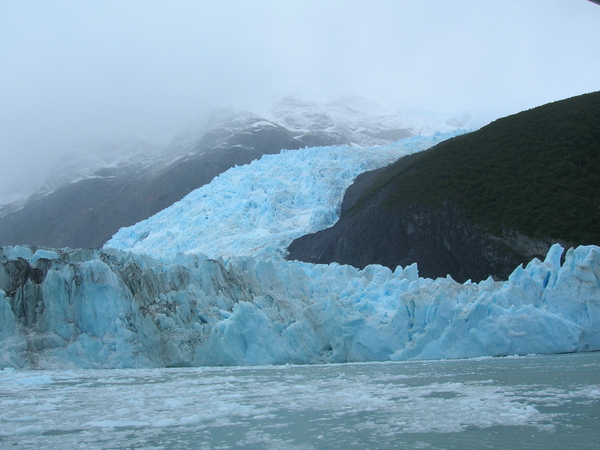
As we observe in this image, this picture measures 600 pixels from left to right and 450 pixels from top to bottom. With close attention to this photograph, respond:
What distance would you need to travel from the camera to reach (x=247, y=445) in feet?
18.3

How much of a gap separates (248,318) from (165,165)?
221 feet

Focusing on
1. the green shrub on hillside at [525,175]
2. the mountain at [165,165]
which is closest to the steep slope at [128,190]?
the mountain at [165,165]

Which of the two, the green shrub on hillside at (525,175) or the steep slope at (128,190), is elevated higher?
the steep slope at (128,190)

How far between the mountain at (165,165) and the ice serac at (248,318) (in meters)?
50.1

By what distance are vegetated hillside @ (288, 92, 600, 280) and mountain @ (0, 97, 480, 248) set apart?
37.7 meters

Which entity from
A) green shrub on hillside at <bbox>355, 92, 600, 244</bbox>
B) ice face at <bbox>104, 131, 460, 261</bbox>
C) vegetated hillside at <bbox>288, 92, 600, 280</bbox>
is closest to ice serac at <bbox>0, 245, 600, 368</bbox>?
vegetated hillside at <bbox>288, 92, 600, 280</bbox>

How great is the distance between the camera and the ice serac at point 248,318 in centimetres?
1335

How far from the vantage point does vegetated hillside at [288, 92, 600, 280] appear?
25.5 m

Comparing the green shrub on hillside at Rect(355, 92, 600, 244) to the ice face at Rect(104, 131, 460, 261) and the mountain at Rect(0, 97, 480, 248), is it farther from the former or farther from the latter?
the mountain at Rect(0, 97, 480, 248)

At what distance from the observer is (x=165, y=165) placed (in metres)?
78.1

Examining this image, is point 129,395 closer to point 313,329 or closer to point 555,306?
point 313,329

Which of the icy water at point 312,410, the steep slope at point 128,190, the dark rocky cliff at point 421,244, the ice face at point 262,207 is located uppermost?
the steep slope at point 128,190

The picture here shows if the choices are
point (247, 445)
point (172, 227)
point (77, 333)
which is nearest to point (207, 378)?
point (77, 333)

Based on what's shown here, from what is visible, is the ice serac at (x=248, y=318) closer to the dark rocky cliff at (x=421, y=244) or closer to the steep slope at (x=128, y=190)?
the dark rocky cliff at (x=421, y=244)
